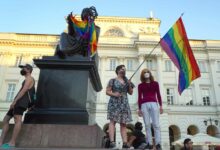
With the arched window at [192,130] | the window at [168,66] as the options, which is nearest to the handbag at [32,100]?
the arched window at [192,130]

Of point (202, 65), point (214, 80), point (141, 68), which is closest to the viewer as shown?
point (141, 68)

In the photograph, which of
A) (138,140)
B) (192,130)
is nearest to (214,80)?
(192,130)

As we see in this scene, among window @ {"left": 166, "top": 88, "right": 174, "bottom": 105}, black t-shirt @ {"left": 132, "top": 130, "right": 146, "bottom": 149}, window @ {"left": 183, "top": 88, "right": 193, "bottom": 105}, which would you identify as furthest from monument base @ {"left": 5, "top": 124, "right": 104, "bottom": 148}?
window @ {"left": 183, "top": 88, "right": 193, "bottom": 105}

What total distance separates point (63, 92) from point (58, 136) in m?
0.84

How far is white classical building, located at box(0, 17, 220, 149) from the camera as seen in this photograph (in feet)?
76.6

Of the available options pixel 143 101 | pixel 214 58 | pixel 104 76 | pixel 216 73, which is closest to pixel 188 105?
pixel 216 73

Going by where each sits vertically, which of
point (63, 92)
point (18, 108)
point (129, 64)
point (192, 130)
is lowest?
point (192, 130)

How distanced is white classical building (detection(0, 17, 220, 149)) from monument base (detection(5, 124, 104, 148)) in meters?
19.8

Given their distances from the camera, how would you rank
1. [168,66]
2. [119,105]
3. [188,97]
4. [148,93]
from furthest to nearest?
[168,66], [188,97], [148,93], [119,105]

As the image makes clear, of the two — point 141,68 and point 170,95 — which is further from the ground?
point 141,68

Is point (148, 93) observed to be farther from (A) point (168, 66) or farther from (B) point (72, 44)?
(A) point (168, 66)

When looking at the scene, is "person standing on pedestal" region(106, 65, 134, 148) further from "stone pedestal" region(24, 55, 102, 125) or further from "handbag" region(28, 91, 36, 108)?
"handbag" region(28, 91, 36, 108)

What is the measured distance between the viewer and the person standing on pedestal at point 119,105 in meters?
3.61

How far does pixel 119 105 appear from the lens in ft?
12.1
